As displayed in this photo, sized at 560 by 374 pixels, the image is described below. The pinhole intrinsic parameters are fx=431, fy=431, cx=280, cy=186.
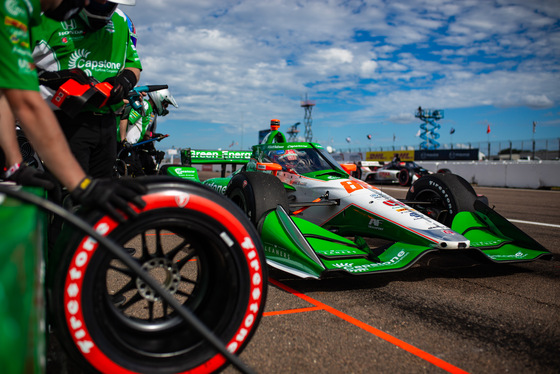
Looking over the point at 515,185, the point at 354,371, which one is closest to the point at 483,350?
the point at 354,371

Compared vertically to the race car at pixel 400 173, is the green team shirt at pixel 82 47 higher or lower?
higher

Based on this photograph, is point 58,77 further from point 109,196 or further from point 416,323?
point 416,323

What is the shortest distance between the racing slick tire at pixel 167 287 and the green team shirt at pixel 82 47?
1.21 metres

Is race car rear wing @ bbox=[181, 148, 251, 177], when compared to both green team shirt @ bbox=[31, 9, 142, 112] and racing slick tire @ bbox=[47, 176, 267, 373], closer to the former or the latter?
green team shirt @ bbox=[31, 9, 142, 112]

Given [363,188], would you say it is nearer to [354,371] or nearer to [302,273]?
[302,273]

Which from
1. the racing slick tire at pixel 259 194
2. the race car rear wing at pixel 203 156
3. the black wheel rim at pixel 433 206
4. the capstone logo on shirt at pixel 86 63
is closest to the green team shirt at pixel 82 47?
the capstone logo on shirt at pixel 86 63

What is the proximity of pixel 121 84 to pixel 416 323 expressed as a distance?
7.43 ft

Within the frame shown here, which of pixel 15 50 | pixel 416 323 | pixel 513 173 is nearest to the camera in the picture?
pixel 15 50

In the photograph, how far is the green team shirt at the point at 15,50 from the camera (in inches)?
55.5

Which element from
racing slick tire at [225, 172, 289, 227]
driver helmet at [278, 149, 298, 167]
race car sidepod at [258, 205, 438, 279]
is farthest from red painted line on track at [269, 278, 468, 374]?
driver helmet at [278, 149, 298, 167]

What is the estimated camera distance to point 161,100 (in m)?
7.41

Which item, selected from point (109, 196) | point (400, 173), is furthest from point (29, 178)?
point (400, 173)

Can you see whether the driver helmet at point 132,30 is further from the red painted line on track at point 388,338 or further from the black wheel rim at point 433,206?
the black wheel rim at point 433,206

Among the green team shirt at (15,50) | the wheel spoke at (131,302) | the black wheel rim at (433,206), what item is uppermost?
the green team shirt at (15,50)
